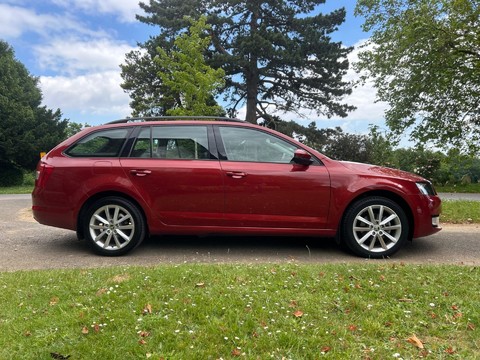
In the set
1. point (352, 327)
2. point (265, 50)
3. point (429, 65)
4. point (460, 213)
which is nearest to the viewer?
point (352, 327)

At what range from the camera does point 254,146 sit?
523 centimetres

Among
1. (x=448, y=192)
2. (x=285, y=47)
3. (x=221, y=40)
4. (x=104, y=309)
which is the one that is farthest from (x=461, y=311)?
(x=221, y=40)

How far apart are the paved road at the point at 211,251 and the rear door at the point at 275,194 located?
45 cm

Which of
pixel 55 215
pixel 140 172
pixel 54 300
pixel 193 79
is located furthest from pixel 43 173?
pixel 193 79

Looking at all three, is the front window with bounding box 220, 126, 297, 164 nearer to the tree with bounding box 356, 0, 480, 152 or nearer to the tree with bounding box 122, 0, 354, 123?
the tree with bounding box 356, 0, 480, 152

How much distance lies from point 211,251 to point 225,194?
86 centimetres

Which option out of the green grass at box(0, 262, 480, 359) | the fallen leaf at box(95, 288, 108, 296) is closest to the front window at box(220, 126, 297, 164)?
the green grass at box(0, 262, 480, 359)

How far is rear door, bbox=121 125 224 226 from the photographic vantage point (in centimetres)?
503

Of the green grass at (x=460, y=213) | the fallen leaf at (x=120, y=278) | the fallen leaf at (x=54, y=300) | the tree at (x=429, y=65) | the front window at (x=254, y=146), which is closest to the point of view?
the fallen leaf at (x=54, y=300)

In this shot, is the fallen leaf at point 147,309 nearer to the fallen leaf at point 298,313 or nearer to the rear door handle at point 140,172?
the fallen leaf at point 298,313

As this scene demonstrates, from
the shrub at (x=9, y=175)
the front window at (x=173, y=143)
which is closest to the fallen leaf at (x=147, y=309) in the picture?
the front window at (x=173, y=143)

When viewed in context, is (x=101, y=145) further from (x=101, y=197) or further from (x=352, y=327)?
(x=352, y=327)

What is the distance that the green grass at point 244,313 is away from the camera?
2.61 metres

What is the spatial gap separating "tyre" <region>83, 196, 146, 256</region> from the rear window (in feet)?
2.00
